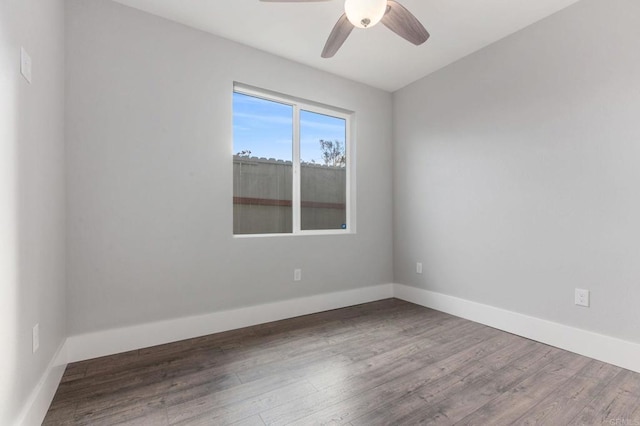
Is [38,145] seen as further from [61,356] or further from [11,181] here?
[61,356]

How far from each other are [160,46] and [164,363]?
2404mm

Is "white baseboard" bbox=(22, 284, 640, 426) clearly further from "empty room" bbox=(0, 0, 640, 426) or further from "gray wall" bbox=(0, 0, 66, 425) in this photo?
"gray wall" bbox=(0, 0, 66, 425)

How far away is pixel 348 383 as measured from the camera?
1.80 metres

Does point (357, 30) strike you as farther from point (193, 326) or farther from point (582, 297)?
point (193, 326)

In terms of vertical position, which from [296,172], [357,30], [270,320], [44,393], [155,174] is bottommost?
[270,320]

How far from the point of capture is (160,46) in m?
2.39

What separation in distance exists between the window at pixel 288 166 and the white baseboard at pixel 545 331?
133 centimetres

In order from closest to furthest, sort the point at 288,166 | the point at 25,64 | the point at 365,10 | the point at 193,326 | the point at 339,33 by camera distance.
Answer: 1. the point at 25,64
2. the point at 365,10
3. the point at 339,33
4. the point at 193,326
5. the point at 288,166

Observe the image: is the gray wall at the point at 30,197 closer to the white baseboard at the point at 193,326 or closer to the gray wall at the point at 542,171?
the white baseboard at the point at 193,326

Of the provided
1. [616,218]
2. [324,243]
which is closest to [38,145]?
[324,243]

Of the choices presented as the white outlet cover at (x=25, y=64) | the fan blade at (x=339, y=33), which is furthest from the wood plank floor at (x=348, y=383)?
the fan blade at (x=339, y=33)

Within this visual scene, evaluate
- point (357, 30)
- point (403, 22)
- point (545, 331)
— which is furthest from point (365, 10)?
point (545, 331)

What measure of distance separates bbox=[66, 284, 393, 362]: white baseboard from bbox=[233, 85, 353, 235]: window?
0.74 m

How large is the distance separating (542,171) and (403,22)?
1.64 meters
